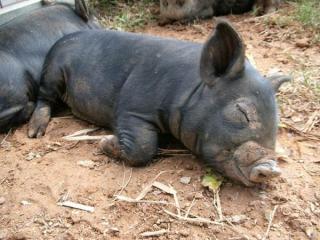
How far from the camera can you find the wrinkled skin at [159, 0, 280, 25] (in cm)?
575

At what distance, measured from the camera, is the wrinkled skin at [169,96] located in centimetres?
276

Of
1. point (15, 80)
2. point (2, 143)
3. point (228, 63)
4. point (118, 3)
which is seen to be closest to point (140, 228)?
point (228, 63)

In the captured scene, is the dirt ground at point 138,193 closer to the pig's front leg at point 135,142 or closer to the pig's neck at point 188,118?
the pig's front leg at point 135,142

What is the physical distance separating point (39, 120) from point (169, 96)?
110cm

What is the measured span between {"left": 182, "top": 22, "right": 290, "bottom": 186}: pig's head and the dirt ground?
187mm

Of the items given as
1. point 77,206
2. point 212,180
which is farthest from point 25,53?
point 212,180

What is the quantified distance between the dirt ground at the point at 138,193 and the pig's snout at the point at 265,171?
0.18 m

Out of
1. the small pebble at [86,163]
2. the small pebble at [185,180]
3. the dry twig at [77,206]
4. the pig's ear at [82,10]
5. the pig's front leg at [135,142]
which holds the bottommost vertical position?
the small pebble at [86,163]

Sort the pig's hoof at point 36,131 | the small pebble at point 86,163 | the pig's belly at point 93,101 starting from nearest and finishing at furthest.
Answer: the small pebble at point 86,163 → the pig's belly at point 93,101 → the pig's hoof at point 36,131

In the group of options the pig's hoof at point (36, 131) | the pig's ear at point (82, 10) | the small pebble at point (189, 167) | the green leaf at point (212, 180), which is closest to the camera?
the green leaf at point (212, 180)

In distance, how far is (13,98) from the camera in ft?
12.0

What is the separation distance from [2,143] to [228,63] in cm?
168

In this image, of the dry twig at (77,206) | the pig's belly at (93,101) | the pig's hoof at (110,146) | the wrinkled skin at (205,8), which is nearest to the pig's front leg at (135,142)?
the pig's hoof at (110,146)

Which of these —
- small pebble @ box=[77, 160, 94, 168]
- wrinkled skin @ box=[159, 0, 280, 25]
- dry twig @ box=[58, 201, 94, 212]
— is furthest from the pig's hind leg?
wrinkled skin @ box=[159, 0, 280, 25]
